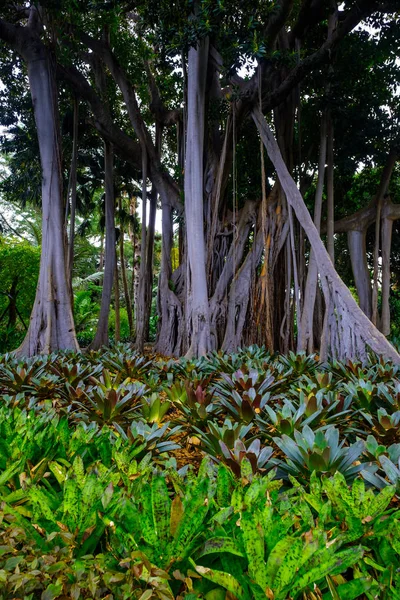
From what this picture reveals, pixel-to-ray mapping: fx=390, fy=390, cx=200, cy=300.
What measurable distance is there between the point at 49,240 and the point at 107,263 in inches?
128

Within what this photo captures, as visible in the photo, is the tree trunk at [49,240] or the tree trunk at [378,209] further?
the tree trunk at [378,209]

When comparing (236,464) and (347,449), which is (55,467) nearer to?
(236,464)

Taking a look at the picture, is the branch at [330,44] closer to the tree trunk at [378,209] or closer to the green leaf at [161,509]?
the tree trunk at [378,209]

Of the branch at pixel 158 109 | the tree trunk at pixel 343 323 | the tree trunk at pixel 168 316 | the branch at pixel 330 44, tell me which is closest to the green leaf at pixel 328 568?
the tree trunk at pixel 343 323

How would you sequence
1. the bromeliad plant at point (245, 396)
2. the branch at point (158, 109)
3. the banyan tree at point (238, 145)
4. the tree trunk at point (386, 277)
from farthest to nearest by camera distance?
the branch at point (158, 109), the tree trunk at point (386, 277), the banyan tree at point (238, 145), the bromeliad plant at point (245, 396)

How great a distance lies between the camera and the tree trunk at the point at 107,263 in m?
7.72

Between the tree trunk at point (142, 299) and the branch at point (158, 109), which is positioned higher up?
the branch at point (158, 109)

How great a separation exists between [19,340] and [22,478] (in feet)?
23.2

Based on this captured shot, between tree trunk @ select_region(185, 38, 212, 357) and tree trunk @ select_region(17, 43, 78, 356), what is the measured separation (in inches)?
57.7

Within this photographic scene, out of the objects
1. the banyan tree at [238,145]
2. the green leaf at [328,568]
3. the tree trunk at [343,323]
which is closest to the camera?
the green leaf at [328,568]

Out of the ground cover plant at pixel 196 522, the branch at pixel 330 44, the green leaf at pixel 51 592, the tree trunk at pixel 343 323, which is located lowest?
the green leaf at pixel 51 592

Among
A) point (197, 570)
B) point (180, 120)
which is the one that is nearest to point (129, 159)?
point (180, 120)

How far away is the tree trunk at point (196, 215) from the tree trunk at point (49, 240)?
57.7 inches

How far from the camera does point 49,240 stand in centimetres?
488
